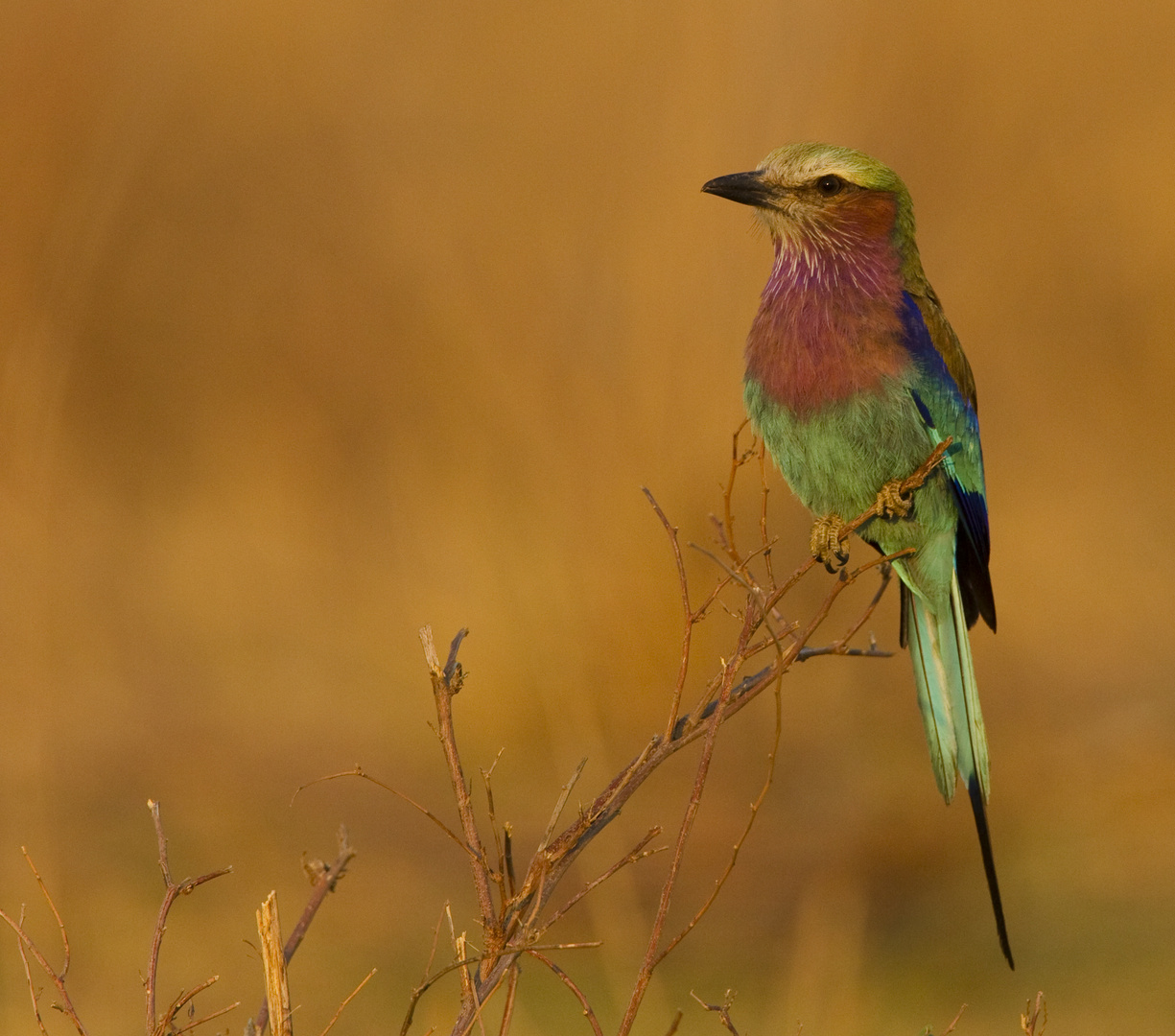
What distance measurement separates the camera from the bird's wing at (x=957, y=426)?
10.0 feet

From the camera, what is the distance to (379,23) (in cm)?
848

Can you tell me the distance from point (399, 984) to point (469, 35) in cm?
558

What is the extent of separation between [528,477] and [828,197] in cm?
365

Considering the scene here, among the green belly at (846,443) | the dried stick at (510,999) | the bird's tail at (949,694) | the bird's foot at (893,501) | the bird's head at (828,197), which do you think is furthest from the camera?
the bird's head at (828,197)

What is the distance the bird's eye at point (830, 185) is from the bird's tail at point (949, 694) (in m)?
0.91

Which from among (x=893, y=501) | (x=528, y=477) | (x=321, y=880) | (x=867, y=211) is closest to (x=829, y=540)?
(x=893, y=501)

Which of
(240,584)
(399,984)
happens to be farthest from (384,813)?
(240,584)

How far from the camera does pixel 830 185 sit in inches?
128

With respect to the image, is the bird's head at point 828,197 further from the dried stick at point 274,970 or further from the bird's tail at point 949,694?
the dried stick at point 274,970

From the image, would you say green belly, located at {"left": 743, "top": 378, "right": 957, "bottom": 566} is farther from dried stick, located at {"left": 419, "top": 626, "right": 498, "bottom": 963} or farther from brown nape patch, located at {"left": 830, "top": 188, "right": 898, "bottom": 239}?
dried stick, located at {"left": 419, "top": 626, "right": 498, "bottom": 963}

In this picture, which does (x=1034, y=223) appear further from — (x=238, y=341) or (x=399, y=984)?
(x=399, y=984)

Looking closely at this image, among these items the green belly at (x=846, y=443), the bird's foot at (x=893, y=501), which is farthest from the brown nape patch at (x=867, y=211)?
the bird's foot at (x=893, y=501)

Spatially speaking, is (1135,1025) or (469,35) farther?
(469,35)

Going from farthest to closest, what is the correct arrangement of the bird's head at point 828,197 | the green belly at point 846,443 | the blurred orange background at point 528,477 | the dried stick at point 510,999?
1. the blurred orange background at point 528,477
2. the bird's head at point 828,197
3. the green belly at point 846,443
4. the dried stick at point 510,999
